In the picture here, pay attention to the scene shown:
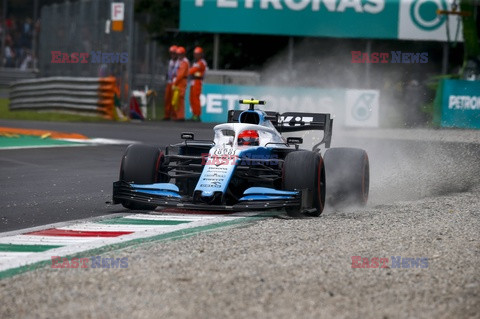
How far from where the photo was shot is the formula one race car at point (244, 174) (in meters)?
9.59

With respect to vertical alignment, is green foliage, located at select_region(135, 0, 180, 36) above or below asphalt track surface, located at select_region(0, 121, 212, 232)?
above

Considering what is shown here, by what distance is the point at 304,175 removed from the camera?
9664mm

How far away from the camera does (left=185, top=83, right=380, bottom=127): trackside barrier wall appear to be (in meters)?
26.2

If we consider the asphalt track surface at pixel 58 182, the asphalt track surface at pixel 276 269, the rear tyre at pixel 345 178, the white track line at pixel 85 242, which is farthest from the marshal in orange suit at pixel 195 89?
the white track line at pixel 85 242

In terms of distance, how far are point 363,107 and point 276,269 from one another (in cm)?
1977

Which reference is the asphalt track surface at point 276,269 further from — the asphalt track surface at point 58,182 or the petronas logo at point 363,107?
the petronas logo at point 363,107

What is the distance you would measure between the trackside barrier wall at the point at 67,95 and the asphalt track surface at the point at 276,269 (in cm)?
1457

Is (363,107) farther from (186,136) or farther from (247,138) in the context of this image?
(247,138)

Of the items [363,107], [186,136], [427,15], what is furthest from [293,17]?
[186,136]

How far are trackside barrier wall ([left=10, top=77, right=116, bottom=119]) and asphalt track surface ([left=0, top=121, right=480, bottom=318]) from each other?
47.8 feet

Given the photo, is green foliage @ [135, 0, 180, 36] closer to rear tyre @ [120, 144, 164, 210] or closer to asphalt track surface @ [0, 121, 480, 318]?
asphalt track surface @ [0, 121, 480, 318]

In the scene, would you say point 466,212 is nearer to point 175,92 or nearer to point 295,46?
point 175,92

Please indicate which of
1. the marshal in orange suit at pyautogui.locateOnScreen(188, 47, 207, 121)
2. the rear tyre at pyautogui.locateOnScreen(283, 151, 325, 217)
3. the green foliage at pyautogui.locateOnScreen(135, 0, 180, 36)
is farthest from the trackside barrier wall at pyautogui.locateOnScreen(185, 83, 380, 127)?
the rear tyre at pyautogui.locateOnScreen(283, 151, 325, 217)

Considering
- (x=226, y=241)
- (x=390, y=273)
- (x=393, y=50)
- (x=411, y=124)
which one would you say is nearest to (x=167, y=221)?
(x=226, y=241)
